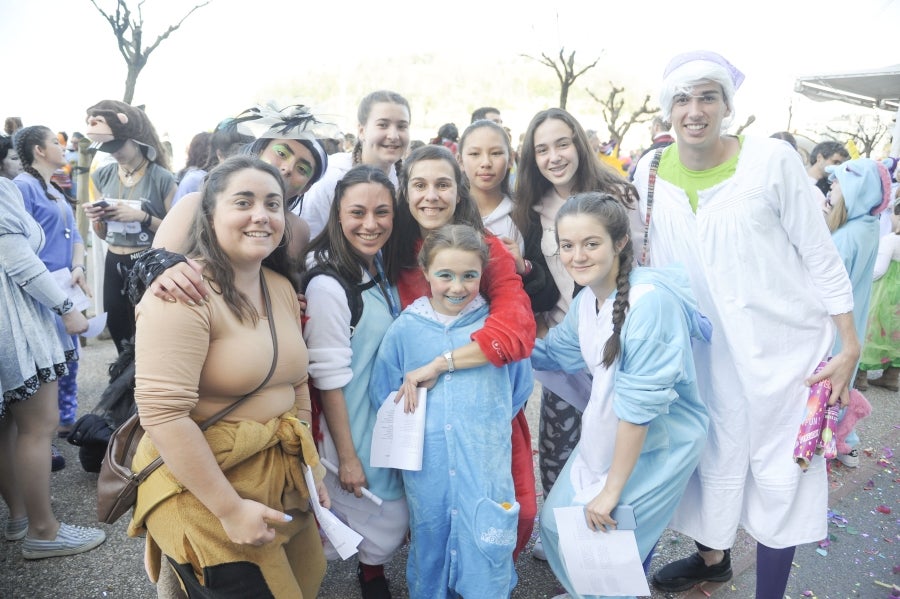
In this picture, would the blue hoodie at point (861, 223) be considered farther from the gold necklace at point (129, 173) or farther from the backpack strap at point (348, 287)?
the gold necklace at point (129, 173)

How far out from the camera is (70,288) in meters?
3.38

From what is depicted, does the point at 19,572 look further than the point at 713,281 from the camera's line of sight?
Yes

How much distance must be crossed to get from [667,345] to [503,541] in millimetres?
941

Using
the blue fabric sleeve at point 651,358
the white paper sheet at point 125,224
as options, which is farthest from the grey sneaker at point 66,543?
the blue fabric sleeve at point 651,358

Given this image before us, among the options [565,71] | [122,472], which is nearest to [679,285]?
[122,472]

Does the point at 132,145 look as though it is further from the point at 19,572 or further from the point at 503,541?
the point at 503,541

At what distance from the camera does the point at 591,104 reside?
42688 mm

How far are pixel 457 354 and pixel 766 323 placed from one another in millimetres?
1231

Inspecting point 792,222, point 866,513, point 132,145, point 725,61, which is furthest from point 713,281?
point 132,145

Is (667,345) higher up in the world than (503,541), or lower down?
higher up

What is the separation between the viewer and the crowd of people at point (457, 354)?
169cm

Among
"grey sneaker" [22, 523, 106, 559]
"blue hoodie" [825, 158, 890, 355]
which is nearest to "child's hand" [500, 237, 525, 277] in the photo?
"grey sneaker" [22, 523, 106, 559]

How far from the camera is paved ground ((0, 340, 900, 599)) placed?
104 inches

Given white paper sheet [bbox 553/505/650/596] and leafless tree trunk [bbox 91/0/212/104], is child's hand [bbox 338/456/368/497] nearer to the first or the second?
white paper sheet [bbox 553/505/650/596]
